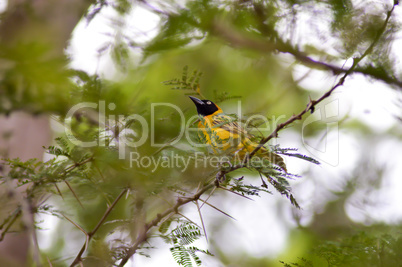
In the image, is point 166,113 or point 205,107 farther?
point 205,107

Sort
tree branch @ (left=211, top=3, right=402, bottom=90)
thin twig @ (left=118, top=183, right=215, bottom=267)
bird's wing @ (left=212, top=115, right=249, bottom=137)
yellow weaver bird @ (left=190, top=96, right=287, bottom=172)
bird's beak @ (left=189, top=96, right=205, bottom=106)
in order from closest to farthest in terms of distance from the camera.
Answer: thin twig @ (left=118, top=183, right=215, bottom=267) → yellow weaver bird @ (left=190, top=96, right=287, bottom=172) → bird's wing @ (left=212, top=115, right=249, bottom=137) → tree branch @ (left=211, top=3, right=402, bottom=90) → bird's beak @ (left=189, top=96, right=205, bottom=106)

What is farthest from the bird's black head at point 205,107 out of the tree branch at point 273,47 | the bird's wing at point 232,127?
the bird's wing at point 232,127

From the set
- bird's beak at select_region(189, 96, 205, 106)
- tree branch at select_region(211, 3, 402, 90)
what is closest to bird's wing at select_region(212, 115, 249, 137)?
tree branch at select_region(211, 3, 402, 90)

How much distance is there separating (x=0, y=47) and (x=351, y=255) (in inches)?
109

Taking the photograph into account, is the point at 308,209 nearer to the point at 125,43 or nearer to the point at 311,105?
the point at 125,43

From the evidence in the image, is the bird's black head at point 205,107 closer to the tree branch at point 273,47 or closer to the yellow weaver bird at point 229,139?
the tree branch at point 273,47

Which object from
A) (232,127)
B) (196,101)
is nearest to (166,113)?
(232,127)

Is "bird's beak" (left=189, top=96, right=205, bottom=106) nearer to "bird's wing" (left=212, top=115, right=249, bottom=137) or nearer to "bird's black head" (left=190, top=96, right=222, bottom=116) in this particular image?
"bird's black head" (left=190, top=96, right=222, bottom=116)

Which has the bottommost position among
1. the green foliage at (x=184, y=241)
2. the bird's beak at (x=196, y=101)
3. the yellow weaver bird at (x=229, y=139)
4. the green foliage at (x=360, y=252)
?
the green foliage at (x=360, y=252)

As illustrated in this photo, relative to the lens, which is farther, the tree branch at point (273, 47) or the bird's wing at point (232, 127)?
the tree branch at point (273, 47)

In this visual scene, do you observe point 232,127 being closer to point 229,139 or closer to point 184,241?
point 229,139

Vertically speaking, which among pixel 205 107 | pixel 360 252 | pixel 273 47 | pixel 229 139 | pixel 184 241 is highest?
pixel 273 47

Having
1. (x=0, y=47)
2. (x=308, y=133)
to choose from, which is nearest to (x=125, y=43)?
(x=0, y=47)

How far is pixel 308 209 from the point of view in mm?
4637
